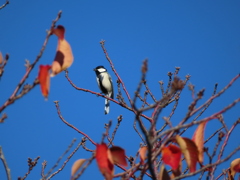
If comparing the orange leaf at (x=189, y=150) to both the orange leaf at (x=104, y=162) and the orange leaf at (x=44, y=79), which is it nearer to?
the orange leaf at (x=104, y=162)

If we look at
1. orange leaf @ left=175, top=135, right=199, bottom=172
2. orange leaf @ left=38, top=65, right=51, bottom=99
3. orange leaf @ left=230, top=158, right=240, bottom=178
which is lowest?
orange leaf @ left=230, top=158, right=240, bottom=178

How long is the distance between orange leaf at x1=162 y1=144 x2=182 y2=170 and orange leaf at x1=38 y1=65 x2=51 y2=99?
549 millimetres

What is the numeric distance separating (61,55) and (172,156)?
0.62 meters

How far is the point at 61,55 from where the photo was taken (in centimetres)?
110

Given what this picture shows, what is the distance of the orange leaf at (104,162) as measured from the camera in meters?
1.09

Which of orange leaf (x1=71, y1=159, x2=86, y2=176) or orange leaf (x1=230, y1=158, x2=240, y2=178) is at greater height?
orange leaf (x1=71, y1=159, x2=86, y2=176)

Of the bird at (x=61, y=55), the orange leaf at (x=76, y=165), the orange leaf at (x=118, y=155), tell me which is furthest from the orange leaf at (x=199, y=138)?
the bird at (x=61, y=55)

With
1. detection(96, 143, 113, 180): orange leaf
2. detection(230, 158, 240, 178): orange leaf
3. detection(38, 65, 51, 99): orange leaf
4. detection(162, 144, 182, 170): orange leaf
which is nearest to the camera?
detection(38, 65, 51, 99): orange leaf

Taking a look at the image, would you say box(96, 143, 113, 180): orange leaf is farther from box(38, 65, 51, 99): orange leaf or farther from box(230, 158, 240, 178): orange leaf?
box(230, 158, 240, 178): orange leaf

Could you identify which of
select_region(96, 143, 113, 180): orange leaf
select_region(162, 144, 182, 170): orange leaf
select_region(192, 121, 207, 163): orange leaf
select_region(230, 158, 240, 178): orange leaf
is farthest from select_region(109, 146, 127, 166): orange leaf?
select_region(230, 158, 240, 178): orange leaf

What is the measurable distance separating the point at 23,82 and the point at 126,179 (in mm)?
592

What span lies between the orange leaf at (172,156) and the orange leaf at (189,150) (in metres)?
0.02

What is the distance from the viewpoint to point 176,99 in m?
3.50

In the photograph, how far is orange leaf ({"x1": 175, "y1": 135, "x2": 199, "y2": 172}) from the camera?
1194mm
